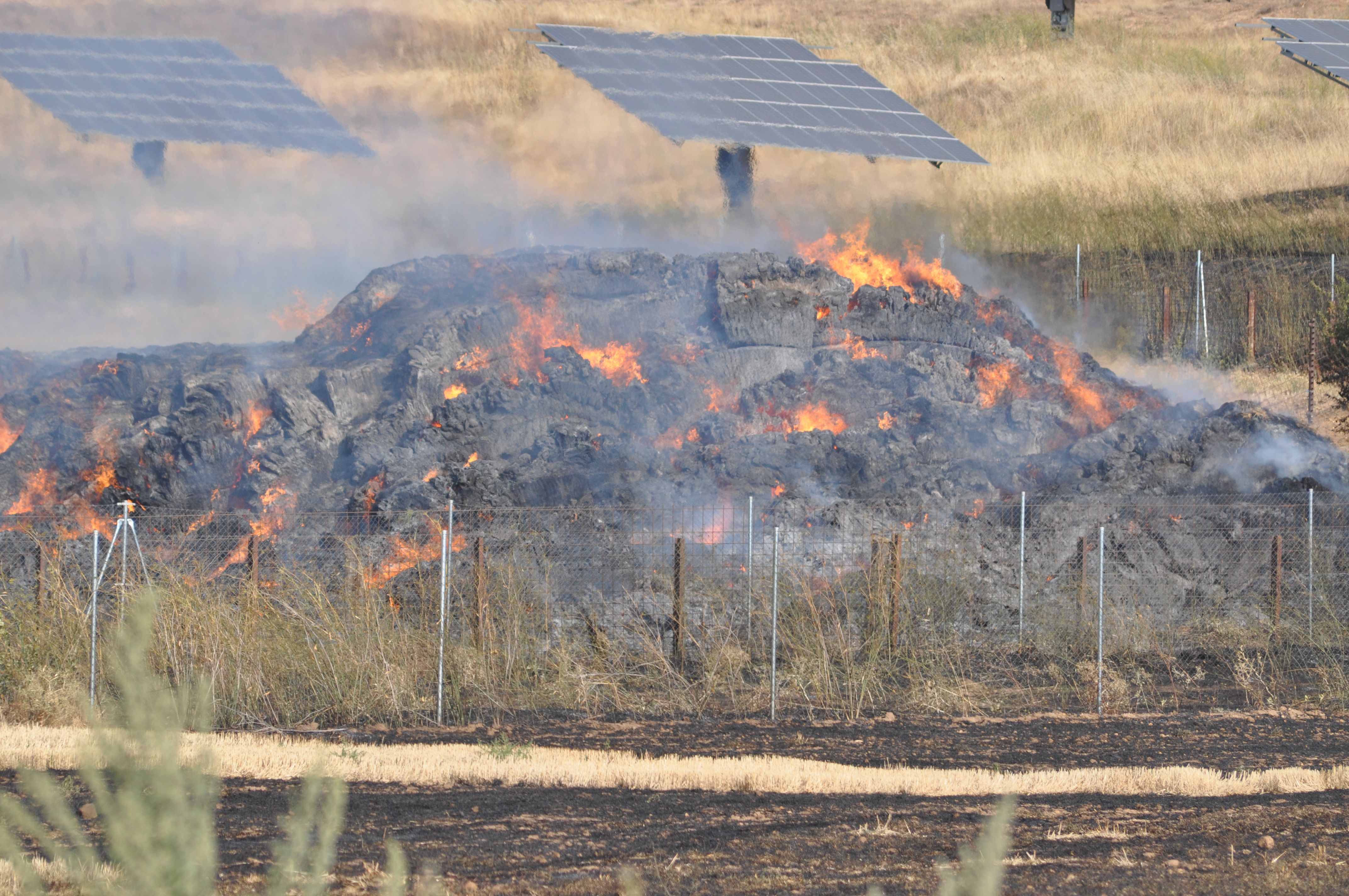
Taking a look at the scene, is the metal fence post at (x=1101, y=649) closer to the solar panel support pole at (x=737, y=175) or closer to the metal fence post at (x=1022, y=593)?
the metal fence post at (x=1022, y=593)

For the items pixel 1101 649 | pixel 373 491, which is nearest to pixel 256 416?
pixel 373 491

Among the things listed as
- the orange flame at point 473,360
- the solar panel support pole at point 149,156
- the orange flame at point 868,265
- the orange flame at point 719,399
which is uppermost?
the solar panel support pole at point 149,156

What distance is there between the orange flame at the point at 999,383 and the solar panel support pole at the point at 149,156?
56.4 ft

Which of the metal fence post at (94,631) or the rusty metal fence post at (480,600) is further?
the rusty metal fence post at (480,600)

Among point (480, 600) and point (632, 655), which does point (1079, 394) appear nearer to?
point (632, 655)

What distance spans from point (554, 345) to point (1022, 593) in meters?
11.3

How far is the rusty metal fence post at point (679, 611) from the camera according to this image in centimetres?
1352

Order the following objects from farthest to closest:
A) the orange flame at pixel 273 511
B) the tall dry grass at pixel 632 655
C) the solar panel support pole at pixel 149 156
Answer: the solar panel support pole at pixel 149 156 → the orange flame at pixel 273 511 → the tall dry grass at pixel 632 655

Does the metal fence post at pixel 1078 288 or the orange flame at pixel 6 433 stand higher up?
the metal fence post at pixel 1078 288

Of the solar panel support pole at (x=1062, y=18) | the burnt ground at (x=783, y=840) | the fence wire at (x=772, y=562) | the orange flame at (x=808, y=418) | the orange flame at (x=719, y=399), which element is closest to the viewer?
the burnt ground at (x=783, y=840)

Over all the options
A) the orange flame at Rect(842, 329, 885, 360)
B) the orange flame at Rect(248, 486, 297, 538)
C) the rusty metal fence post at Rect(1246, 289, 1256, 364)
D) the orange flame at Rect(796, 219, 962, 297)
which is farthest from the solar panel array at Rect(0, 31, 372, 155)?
the rusty metal fence post at Rect(1246, 289, 1256, 364)

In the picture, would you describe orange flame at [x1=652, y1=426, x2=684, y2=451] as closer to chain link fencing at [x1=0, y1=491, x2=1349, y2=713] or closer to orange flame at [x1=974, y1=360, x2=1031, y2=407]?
chain link fencing at [x1=0, y1=491, x2=1349, y2=713]

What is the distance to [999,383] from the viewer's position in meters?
23.8

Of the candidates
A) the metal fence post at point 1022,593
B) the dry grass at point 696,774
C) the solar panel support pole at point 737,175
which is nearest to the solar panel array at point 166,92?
the solar panel support pole at point 737,175
